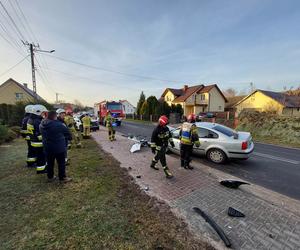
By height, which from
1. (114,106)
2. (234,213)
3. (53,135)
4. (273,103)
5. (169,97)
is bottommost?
(234,213)

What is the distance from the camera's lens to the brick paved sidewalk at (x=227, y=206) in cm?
248

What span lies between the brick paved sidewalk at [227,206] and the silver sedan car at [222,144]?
1224mm

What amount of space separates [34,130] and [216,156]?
6229mm

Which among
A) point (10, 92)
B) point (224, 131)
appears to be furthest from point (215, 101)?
point (10, 92)

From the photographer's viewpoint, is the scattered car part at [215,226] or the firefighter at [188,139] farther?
the firefighter at [188,139]

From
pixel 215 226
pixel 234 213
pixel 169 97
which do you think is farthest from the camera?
pixel 169 97

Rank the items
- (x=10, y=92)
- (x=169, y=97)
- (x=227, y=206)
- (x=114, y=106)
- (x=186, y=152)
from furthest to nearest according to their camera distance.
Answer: (x=169, y=97) < (x=10, y=92) < (x=114, y=106) < (x=186, y=152) < (x=227, y=206)

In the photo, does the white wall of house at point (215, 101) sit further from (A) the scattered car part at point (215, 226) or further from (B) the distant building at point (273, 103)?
(A) the scattered car part at point (215, 226)

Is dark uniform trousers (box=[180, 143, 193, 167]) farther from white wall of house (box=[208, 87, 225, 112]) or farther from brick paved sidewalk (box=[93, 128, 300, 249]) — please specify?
white wall of house (box=[208, 87, 225, 112])

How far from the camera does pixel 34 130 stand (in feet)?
15.3

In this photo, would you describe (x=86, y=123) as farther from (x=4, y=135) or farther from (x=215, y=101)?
(x=215, y=101)

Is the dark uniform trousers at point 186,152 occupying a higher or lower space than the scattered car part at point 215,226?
higher

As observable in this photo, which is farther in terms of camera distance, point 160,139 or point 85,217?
point 160,139

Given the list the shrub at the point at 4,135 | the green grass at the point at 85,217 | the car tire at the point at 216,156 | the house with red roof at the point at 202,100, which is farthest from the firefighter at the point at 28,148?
the house with red roof at the point at 202,100
